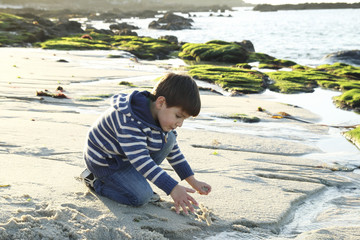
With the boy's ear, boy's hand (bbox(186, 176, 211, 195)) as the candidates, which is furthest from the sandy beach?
the boy's ear

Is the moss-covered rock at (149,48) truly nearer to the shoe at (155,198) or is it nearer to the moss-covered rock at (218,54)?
the moss-covered rock at (218,54)

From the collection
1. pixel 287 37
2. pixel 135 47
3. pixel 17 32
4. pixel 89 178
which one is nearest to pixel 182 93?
pixel 89 178

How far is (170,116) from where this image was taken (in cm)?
310

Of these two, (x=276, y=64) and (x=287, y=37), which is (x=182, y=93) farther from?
(x=287, y=37)

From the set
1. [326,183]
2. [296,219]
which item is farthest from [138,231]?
[326,183]

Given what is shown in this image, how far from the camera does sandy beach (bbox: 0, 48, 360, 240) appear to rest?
9.58 ft

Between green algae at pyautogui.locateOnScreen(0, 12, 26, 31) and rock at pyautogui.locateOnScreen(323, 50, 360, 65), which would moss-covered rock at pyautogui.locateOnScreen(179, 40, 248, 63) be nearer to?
rock at pyautogui.locateOnScreen(323, 50, 360, 65)

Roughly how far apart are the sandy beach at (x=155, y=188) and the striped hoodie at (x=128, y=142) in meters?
0.31

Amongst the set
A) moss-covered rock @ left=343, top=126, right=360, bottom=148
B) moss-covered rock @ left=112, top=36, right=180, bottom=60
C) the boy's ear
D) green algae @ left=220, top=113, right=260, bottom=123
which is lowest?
moss-covered rock @ left=343, top=126, right=360, bottom=148

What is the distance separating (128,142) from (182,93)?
54 centimetres

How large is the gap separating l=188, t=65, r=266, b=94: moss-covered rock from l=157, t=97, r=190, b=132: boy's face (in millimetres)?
9017

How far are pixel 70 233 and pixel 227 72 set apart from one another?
1277 centimetres

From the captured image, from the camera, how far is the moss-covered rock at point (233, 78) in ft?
40.9

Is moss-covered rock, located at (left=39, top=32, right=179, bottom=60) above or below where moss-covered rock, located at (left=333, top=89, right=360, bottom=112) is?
above
